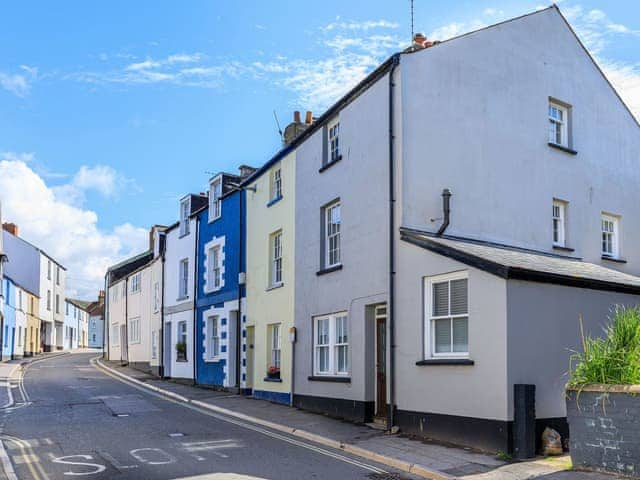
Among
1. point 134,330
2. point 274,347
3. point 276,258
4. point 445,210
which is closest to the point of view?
point 445,210

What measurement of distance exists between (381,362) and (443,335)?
106 inches

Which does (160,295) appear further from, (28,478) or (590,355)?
(590,355)

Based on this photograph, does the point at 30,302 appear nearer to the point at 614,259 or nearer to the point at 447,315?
Result: the point at 614,259

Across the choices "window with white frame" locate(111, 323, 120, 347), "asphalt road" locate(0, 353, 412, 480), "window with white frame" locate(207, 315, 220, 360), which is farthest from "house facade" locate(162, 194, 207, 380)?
"window with white frame" locate(111, 323, 120, 347)

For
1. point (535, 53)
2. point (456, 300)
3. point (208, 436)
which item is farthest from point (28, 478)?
point (535, 53)

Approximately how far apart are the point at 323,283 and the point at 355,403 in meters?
3.47

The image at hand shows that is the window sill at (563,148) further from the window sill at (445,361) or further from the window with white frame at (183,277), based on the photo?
the window with white frame at (183,277)

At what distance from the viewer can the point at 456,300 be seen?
41.6ft

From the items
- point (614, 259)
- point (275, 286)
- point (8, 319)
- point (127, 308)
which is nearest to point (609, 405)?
point (614, 259)

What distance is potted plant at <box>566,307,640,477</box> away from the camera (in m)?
8.85

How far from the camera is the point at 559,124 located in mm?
18094

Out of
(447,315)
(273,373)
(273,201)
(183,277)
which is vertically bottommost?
(273,373)

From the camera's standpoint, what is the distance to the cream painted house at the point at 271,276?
19828mm

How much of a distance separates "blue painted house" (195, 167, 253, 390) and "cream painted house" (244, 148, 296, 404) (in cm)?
→ 72
